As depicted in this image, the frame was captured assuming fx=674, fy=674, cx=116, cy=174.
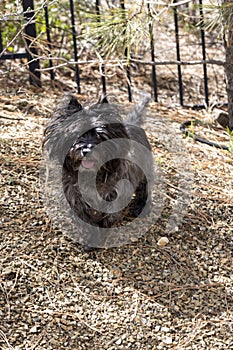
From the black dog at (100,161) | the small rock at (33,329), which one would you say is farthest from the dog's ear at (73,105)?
the small rock at (33,329)

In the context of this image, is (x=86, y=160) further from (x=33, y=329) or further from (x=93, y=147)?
(x=33, y=329)

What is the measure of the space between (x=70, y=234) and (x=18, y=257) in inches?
14.6

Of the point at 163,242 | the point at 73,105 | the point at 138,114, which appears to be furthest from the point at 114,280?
the point at 138,114

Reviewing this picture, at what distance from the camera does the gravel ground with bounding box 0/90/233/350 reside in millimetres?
3500

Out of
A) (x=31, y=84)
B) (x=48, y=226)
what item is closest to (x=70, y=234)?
(x=48, y=226)

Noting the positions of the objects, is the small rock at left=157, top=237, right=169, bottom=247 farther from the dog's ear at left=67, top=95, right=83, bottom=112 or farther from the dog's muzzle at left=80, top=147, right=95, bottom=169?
the dog's ear at left=67, top=95, right=83, bottom=112

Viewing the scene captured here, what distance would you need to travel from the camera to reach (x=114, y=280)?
3.83 metres

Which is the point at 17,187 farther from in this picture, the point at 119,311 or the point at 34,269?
the point at 119,311

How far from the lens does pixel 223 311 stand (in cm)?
368

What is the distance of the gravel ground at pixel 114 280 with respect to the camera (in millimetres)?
3500

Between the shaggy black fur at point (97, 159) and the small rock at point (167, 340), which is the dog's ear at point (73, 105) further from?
the small rock at point (167, 340)

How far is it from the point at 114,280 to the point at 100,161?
691mm

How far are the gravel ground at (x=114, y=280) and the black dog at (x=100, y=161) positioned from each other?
0.21 meters

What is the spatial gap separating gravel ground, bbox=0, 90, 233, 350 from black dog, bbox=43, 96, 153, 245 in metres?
0.21
